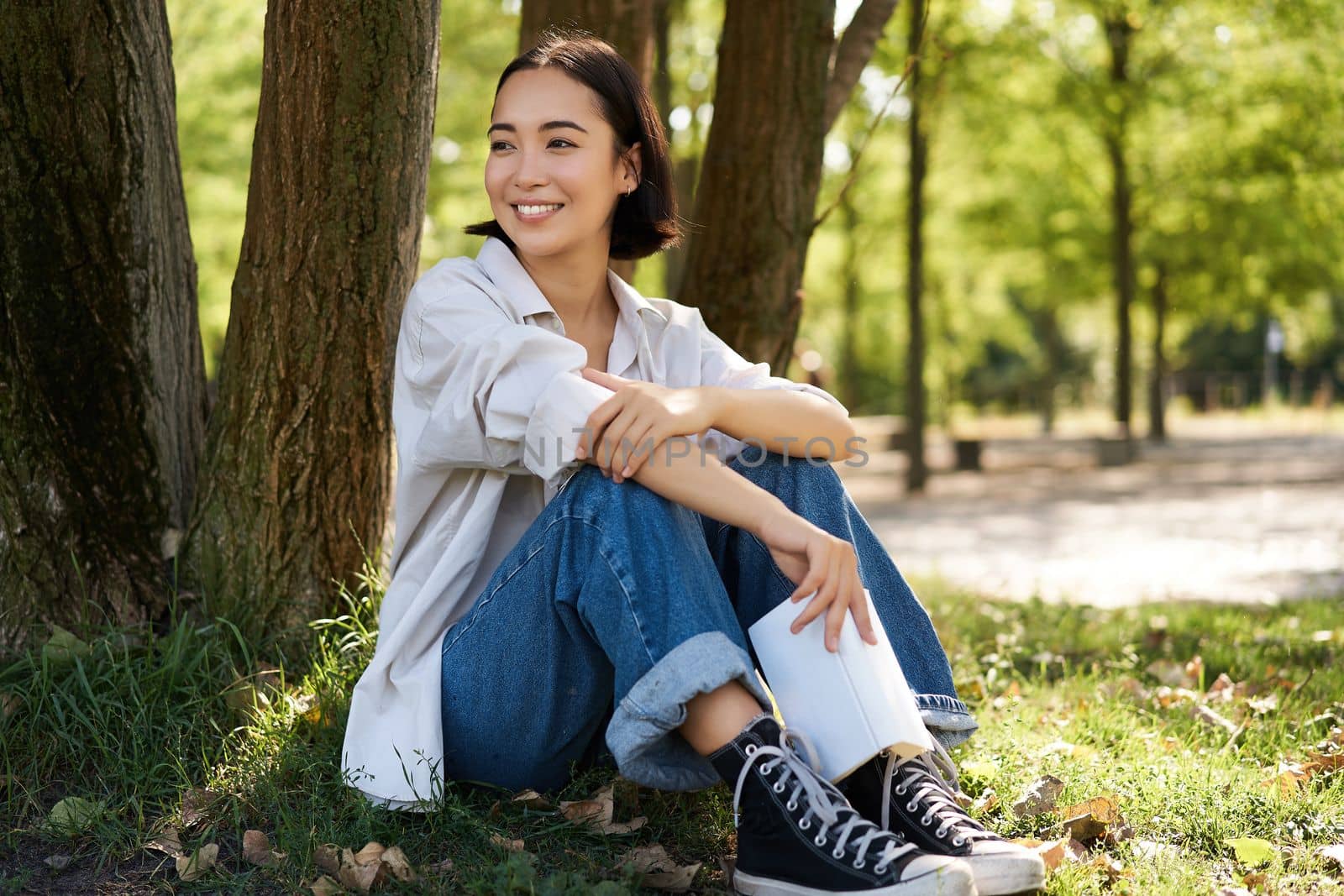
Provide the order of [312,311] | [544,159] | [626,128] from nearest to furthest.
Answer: [544,159] → [626,128] → [312,311]

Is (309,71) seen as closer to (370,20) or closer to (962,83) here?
(370,20)

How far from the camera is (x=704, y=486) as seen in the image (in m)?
2.26

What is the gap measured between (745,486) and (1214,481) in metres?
13.1

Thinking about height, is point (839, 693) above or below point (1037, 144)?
below

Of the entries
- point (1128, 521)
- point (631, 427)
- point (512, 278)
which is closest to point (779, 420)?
point (631, 427)

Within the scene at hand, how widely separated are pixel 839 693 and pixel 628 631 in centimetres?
40

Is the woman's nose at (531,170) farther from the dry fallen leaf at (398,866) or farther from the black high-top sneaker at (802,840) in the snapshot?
the dry fallen leaf at (398,866)

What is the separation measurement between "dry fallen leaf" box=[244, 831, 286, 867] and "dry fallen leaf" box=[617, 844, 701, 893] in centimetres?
67

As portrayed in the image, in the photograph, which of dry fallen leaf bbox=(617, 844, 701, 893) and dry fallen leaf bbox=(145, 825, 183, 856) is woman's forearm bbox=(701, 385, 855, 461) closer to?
dry fallen leaf bbox=(617, 844, 701, 893)

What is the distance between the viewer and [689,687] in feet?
6.76

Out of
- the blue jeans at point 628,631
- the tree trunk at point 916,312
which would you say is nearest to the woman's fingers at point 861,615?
the blue jeans at point 628,631

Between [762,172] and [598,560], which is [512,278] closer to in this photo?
[598,560]

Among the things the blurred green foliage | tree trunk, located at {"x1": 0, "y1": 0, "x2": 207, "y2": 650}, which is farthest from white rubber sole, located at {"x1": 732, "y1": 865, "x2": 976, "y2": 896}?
the blurred green foliage

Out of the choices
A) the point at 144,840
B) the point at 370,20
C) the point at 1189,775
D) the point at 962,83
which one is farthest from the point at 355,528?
the point at 962,83
